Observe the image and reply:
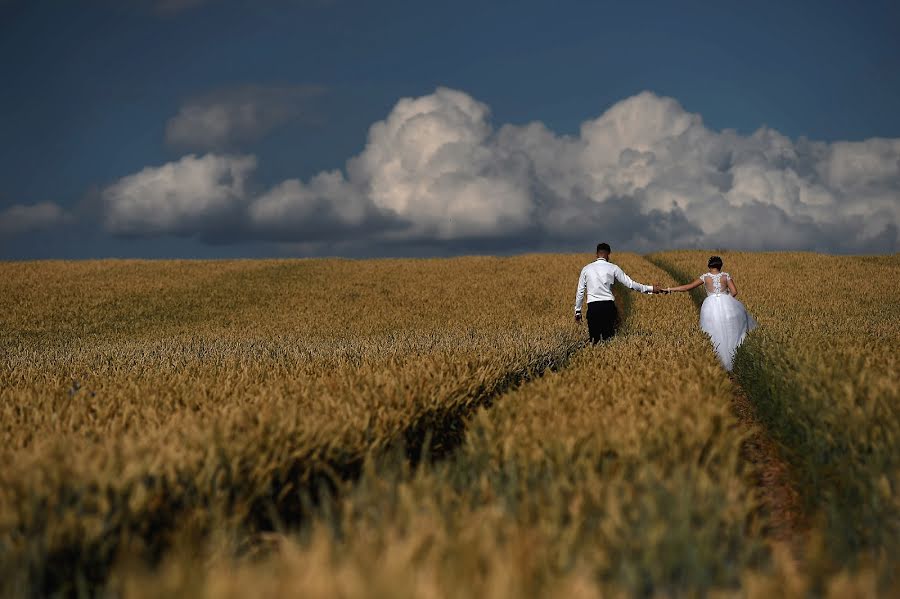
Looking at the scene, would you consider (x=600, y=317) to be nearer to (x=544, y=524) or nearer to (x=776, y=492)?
(x=776, y=492)

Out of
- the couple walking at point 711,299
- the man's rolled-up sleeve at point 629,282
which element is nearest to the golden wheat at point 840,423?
the couple walking at point 711,299

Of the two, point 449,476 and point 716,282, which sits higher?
point 716,282

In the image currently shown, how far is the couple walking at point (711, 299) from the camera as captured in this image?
45.6 ft

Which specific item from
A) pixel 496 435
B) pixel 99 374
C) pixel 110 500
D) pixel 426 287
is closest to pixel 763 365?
pixel 496 435

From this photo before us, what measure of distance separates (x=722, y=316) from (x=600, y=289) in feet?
8.09

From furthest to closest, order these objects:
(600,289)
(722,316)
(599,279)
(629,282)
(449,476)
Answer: (600,289) → (599,279) → (722,316) → (629,282) → (449,476)

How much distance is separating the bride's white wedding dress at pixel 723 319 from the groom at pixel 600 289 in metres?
1.16

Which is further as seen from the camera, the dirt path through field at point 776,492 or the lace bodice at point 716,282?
the lace bodice at point 716,282

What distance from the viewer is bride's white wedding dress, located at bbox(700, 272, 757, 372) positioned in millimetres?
13922

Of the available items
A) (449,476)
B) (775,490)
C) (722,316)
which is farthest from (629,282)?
(449,476)

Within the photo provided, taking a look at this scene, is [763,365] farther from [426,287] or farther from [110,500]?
[426,287]

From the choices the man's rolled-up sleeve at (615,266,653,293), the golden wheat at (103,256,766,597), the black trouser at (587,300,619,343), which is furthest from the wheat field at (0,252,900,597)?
the black trouser at (587,300,619,343)

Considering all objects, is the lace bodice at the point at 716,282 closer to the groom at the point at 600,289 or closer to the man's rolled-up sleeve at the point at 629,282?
the groom at the point at 600,289

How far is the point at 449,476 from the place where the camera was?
15.3 ft
